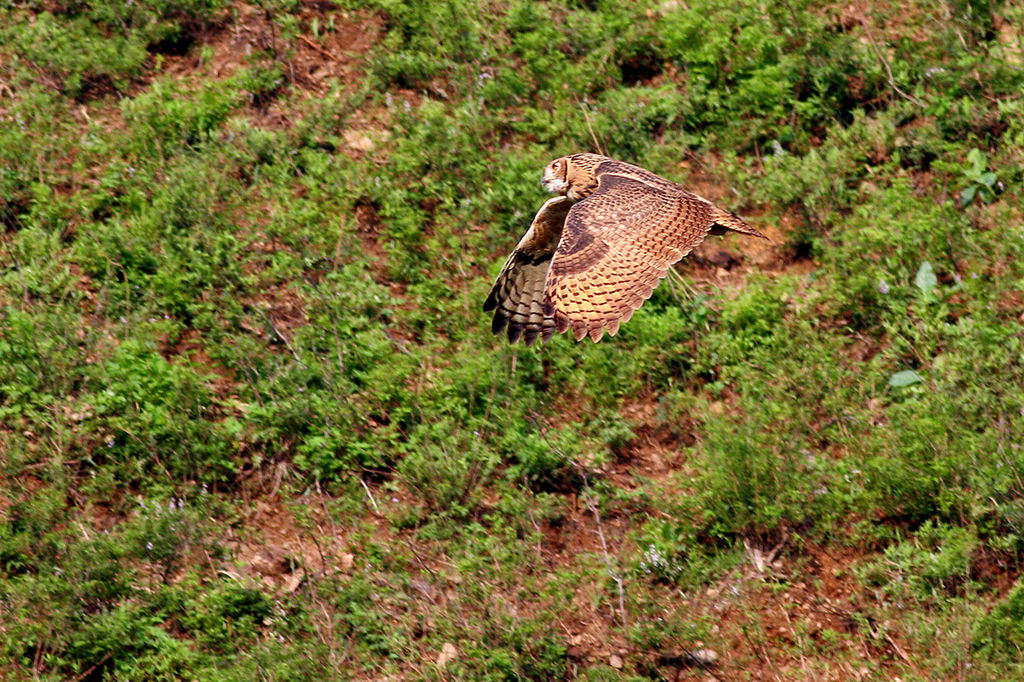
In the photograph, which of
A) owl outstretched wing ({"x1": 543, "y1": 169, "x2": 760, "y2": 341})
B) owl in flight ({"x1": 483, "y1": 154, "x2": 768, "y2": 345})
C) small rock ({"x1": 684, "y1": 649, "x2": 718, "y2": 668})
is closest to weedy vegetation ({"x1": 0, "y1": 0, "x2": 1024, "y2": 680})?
small rock ({"x1": 684, "y1": 649, "x2": 718, "y2": 668})

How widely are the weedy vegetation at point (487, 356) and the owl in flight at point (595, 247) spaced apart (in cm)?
76

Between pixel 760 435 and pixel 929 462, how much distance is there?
873mm

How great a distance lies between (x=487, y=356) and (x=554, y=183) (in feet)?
3.91

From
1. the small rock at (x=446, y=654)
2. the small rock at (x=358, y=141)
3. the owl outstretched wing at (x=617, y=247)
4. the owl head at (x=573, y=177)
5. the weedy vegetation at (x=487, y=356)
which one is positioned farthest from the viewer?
the small rock at (x=358, y=141)

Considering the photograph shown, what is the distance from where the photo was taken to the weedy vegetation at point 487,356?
21.1 ft

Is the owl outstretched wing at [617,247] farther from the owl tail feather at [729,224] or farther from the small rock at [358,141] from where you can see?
the small rock at [358,141]

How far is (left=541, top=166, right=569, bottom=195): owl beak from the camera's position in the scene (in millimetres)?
6828

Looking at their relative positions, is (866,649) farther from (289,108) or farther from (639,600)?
(289,108)

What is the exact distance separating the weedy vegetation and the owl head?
1149mm

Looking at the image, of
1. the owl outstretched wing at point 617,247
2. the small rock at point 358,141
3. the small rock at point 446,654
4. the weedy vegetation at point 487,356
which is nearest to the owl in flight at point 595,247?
the owl outstretched wing at point 617,247

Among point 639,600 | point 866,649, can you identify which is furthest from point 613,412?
point 866,649

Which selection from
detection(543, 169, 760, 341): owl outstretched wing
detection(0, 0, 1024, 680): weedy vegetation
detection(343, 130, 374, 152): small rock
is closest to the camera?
detection(543, 169, 760, 341): owl outstretched wing

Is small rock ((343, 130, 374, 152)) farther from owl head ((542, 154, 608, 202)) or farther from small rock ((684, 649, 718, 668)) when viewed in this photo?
small rock ((684, 649, 718, 668))

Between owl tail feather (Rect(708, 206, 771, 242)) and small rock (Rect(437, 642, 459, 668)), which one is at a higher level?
owl tail feather (Rect(708, 206, 771, 242))
